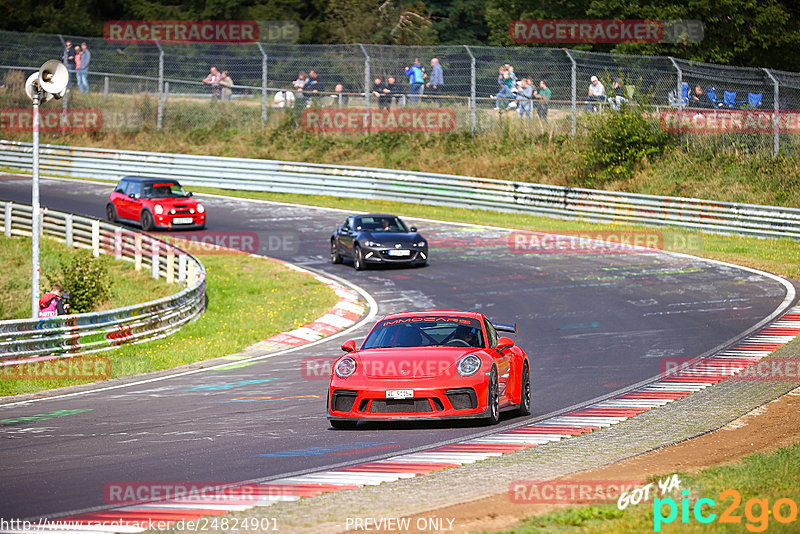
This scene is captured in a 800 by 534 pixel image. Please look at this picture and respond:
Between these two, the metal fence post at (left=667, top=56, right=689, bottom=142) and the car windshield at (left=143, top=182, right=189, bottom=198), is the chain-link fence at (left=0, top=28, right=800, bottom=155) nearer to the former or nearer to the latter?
the metal fence post at (left=667, top=56, right=689, bottom=142)

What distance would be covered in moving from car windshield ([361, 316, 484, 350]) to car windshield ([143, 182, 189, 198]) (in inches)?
823

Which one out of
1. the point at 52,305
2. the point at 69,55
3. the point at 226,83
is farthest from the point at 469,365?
the point at 69,55

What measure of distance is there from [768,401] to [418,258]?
14.4 m

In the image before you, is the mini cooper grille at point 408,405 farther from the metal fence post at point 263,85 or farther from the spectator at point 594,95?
the metal fence post at point 263,85

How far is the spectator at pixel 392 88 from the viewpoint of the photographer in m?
38.4

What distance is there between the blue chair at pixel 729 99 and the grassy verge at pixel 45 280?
58.4ft

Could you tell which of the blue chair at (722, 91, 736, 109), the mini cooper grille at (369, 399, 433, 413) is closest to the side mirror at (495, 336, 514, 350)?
the mini cooper grille at (369, 399, 433, 413)

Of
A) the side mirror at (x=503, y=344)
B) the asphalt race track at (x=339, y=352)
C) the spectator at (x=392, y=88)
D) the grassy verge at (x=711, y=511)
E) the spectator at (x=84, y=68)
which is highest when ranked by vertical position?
the spectator at (x=84, y=68)

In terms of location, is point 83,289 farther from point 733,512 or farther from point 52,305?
point 733,512

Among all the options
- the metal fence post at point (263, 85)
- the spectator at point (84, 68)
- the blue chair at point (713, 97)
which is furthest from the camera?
the spectator at point (84, 68)

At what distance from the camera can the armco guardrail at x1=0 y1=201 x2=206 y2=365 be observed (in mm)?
16828

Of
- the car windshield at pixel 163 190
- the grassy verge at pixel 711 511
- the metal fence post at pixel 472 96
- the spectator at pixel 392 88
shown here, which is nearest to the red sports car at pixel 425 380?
the grassy verge at pixel 711 511

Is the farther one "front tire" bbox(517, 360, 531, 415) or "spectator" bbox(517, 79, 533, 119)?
"spectator" bbox(517, 79, 533, 119)

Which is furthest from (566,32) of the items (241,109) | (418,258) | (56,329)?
(56,329)
